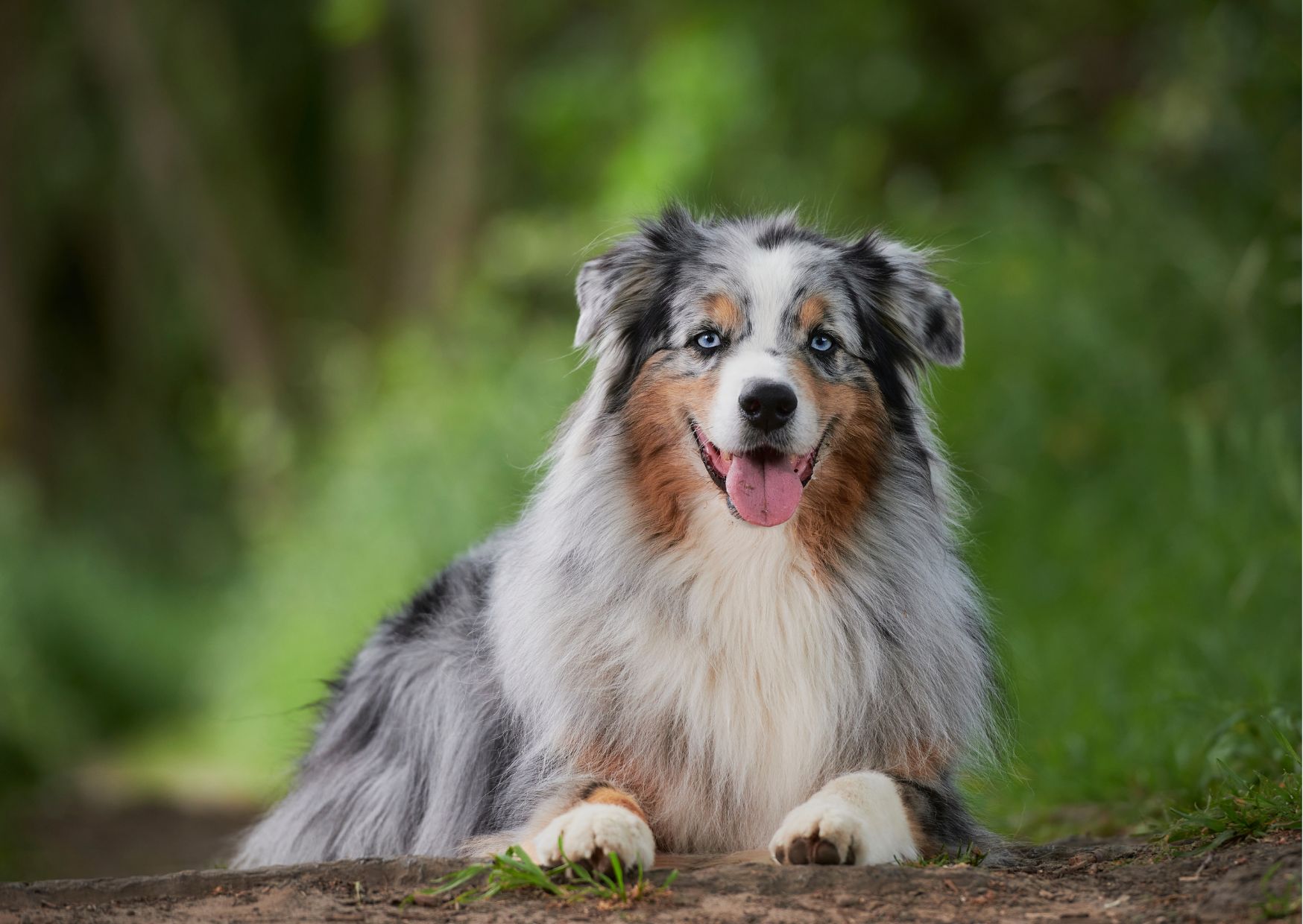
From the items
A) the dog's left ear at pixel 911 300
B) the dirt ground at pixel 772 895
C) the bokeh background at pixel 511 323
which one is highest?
the bokeh background at pixel 511 323

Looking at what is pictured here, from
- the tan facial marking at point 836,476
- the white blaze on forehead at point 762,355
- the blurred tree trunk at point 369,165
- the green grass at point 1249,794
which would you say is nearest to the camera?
the green grass at point 1249,794

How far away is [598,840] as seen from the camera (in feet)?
10.9

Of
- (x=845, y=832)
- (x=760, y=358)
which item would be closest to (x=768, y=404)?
(x=760, y=358)

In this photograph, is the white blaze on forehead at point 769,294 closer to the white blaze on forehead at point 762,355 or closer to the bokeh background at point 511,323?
the white blaze on forehead at point 762,355

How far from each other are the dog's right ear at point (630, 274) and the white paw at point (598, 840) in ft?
4.79

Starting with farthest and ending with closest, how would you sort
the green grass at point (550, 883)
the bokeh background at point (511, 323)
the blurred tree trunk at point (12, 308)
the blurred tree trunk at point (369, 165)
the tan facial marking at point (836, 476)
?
the blurred tree trunk at point (369, 165), the blurred tree trunk at point (12, 308), the bokeh background at point (511, 323), the tan facial marking at point (836, 476), the green grass at point (550, 883)

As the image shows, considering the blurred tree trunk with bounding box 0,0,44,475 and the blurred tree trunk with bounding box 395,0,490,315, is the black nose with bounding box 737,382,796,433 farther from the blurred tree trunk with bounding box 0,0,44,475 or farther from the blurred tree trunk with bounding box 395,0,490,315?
the blurred tree trunk with bounding box 0,0,44,475

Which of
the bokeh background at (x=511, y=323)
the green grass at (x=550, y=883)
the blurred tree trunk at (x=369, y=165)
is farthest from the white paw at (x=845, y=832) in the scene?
the blurred tree trunk at (x=369, y=165)

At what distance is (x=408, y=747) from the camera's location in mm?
4480

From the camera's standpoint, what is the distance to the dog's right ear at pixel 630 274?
167 inches

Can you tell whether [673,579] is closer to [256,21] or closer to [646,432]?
[646,432]

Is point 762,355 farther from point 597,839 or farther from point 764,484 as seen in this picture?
point 597,839

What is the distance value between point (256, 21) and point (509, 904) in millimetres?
16446

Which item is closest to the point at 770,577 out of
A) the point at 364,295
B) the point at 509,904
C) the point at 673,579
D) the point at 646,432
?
the point at 673,579
